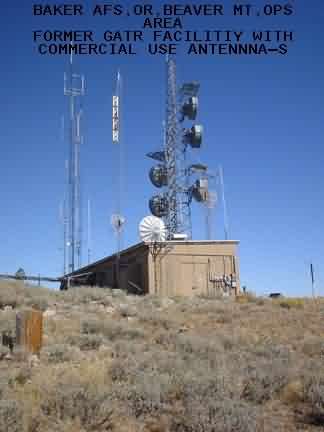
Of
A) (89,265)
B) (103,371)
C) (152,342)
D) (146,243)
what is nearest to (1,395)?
(103,371)

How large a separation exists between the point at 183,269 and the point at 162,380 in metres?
18.4

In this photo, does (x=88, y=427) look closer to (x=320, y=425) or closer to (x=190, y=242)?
(x=320, y=425)

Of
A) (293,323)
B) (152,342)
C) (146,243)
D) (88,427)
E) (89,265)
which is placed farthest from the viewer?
(89,265)

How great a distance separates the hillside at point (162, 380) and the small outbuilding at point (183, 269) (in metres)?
10.4

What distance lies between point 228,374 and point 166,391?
136 cm

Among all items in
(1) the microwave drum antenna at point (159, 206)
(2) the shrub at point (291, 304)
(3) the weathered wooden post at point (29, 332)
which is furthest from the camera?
(1) the microwave drum antenna at point (159, 206)

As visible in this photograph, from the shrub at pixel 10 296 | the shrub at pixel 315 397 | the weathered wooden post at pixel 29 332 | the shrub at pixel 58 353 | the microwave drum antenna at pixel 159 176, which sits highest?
the microwave drum antenna at pixel 159 176

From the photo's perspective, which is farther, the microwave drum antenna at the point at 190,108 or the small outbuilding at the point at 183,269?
the microwave drum antenna at the point at 190,108

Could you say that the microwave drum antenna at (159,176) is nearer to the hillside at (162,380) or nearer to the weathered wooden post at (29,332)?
the hillside at (162,380)

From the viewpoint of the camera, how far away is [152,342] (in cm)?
1106

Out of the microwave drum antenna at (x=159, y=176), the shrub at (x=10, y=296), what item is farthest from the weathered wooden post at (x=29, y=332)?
the microwave drum antenna at (x=159, y=176)

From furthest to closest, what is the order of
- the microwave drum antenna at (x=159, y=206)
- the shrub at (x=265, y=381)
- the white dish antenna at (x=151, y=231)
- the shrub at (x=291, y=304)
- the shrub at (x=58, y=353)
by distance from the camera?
the microwave drum antenna at (x=159, y=206)
the white dish antenna at (x=151, y=231)
the shrub at (x=291, y=304)
the shrub at (x=58, y=353)
the shrub at (x=265, y=381)

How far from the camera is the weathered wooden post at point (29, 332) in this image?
8.95 meters

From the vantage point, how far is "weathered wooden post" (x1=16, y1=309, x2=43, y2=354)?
29.4 ft
